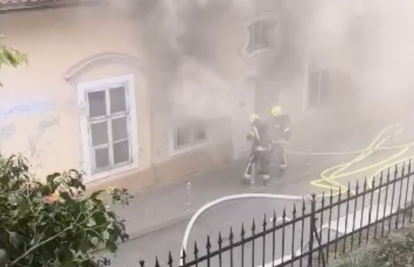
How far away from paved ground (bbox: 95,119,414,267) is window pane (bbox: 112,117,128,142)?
3.55ft

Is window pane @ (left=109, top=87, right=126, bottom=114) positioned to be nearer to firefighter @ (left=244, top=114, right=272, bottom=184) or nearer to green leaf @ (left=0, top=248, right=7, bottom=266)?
firefighter @ (left=244, top=114, right=272, bottom=184)

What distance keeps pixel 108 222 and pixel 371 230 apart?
15.6ft

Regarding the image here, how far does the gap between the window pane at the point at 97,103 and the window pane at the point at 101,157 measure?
0.62 metres

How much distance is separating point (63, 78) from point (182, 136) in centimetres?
271

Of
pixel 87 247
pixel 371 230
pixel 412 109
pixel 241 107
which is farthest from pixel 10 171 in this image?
pixel 412 109

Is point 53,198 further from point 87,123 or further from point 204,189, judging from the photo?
point 204,189

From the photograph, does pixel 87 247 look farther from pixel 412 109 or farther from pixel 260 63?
pixel 412 109

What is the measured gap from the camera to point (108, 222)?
140 inches

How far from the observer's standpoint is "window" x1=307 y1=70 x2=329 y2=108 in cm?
1366

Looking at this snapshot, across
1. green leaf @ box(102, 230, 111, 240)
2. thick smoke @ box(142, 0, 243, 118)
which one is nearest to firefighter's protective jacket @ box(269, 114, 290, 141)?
thick smoke @ box(142, 0, 243, 118)

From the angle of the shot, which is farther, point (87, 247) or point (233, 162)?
point (233, 162)

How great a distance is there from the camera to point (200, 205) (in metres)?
10.0

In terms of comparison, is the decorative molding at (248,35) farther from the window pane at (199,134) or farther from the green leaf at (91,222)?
the green leaf at (91,222)

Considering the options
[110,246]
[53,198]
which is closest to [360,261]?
[110,246]
